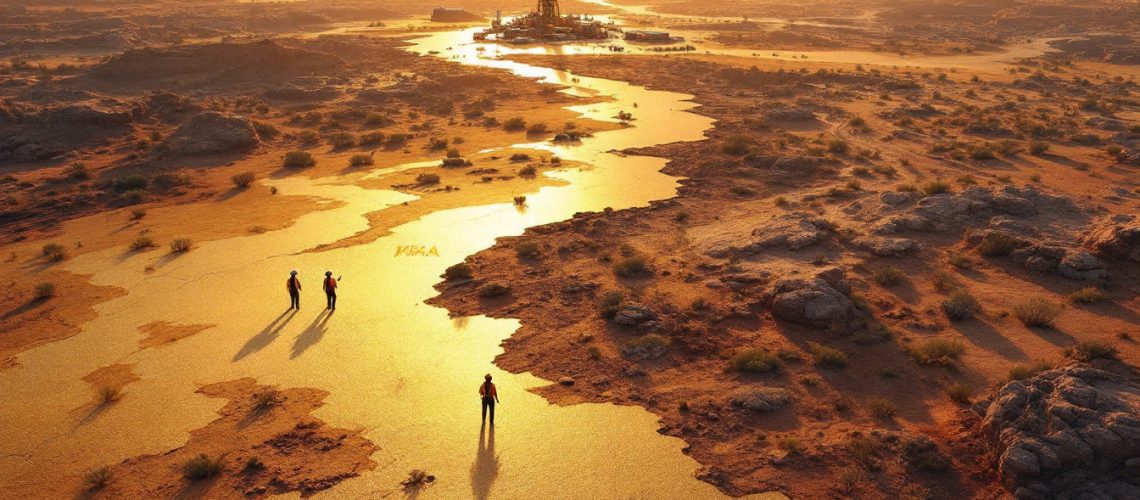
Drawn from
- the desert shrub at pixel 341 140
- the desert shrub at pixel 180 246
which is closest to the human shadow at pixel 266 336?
the desert shrub at pixel 180 246

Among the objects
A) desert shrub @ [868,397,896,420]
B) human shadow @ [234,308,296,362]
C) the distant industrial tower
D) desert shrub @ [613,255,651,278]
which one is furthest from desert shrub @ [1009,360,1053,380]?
the distant industrial tower

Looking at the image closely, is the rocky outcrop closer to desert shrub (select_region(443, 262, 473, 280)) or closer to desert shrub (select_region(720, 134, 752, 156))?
desert shrub (select_region(720, 134, 752, 156))

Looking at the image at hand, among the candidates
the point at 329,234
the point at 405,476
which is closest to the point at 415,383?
the point at 405,476

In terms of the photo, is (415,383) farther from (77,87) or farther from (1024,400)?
(77,87)

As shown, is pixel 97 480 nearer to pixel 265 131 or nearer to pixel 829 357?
pixel 829 357

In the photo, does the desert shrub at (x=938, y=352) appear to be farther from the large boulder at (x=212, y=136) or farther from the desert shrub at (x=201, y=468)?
the large boulder at (x=212, y=136)
